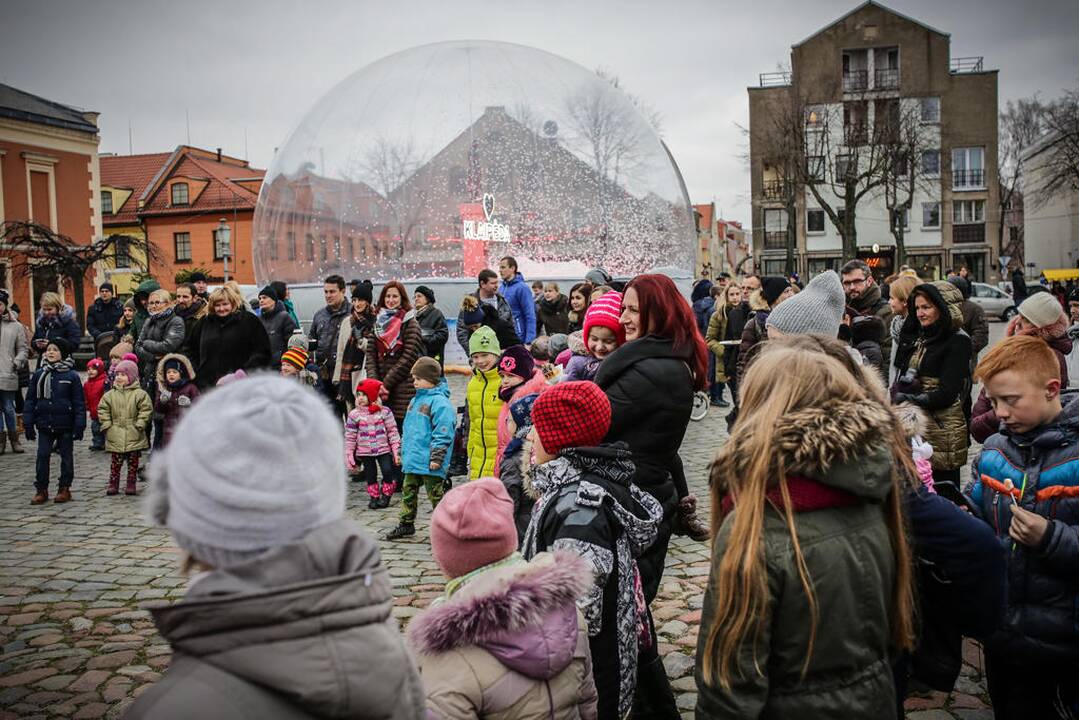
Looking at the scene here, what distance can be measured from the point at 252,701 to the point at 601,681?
191 cm

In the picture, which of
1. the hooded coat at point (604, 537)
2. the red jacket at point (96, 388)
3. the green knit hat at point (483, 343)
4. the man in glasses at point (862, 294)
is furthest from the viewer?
the red jacket at point (96, 388)

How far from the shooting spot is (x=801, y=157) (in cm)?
4091

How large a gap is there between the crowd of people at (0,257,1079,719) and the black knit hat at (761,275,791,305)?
2337 millimetres

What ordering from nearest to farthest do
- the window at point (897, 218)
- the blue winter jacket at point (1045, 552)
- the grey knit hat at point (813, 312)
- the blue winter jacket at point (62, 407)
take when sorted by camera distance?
the blue winter jacket at point (1045, 552) → the grey knit hat at point (813, 312) → the blue winter jacket at point (62, 407) → the window at point (897, 218)

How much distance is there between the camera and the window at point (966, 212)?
50594 millimetres

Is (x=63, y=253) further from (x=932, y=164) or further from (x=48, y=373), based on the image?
(x=932, y=164)

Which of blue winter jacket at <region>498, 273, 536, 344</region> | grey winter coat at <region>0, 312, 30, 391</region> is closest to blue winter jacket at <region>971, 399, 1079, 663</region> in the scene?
blue winter jacket at <region>498, 273, 536, 344</region>

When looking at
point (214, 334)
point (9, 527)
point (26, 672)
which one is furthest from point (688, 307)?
point (9, 527)

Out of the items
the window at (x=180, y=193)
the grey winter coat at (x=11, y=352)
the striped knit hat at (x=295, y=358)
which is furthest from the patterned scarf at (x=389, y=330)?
the window at (x=180, y=193)

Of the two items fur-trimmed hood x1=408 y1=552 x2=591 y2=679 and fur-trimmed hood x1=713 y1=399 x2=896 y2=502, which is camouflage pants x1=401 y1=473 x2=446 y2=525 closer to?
fur-trimmed hood x1=408 y1=552 x2=591 y2=679

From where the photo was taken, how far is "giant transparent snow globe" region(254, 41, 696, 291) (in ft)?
53.9

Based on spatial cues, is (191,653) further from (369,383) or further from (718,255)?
(718,255)

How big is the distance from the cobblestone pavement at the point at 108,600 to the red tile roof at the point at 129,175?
53.3 metres

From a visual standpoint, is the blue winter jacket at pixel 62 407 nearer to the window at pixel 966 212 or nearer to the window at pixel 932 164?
the window at pixel 932 164
